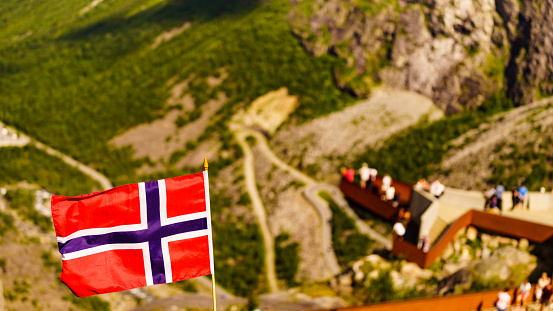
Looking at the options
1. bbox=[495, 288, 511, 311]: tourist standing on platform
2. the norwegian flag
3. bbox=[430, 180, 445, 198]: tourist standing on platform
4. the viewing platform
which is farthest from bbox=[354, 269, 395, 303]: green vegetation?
the norwegian flag

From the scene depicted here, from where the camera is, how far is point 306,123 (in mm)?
55594

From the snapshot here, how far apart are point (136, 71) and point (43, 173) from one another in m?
24.5

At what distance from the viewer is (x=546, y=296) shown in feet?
59.1

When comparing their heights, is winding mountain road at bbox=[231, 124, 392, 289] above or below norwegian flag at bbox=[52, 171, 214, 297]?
below

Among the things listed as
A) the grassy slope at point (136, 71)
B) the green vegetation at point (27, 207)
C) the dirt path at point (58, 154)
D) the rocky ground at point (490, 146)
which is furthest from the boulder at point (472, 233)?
the dirt path at point (58, 154)

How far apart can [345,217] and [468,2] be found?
3439 centimetres

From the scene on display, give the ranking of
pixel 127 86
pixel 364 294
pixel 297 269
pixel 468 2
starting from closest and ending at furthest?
pixel 364 294, pixel 297 269, pixel 468 2, pixel 127 86

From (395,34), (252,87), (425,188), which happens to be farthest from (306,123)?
(425,188)

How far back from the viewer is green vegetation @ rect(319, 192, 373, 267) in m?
32.2

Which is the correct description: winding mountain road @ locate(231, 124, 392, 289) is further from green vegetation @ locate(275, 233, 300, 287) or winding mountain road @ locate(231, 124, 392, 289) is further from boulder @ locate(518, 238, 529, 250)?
boulder @ locate(518, 238, 529, 250)

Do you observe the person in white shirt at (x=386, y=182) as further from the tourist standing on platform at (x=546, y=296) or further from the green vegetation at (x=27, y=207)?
the green vegetation at (x=27, y=207)

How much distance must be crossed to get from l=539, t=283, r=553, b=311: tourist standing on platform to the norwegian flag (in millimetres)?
13830

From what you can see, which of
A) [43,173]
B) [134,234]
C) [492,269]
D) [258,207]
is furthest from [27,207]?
[492,269]

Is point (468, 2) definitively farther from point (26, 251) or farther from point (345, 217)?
point (26, 251)
